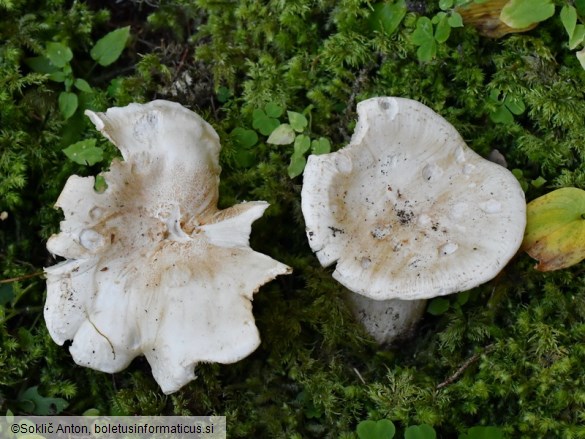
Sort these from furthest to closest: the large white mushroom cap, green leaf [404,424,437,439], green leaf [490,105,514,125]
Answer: green leaf [490,105,514,125]
green leaf [404,424,437,439]
the large white mushroom cap

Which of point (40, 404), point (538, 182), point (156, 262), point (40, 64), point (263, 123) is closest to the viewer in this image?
point (156, 262)

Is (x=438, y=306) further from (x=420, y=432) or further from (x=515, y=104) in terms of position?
(x=515, y=104)

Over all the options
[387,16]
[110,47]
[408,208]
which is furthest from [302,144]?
[110,47]

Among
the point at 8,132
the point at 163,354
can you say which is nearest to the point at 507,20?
the point at 163,354

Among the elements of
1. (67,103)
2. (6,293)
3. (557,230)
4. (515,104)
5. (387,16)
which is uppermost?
(387,16)

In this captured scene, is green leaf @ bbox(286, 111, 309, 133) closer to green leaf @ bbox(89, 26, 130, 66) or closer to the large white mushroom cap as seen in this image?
the large white mushroom cap

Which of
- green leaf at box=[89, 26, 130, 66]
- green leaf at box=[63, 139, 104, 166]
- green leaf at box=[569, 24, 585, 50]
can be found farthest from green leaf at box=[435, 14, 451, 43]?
green leaf at box=[63, 139, 104, 166]
